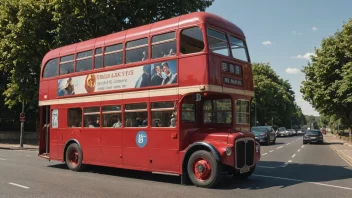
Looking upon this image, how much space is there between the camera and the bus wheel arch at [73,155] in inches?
500

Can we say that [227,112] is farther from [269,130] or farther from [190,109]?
[269,130]

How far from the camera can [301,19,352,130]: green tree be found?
29.9 m

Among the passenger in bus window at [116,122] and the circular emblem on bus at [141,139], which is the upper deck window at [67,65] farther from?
the circular emblem on bus at [141,139]

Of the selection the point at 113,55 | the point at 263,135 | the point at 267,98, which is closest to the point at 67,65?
the point at 113,55

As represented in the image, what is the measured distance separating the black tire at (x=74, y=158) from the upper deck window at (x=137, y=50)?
13.3 ft

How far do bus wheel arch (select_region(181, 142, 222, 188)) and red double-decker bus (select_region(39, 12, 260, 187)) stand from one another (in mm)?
26

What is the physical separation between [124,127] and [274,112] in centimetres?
6123

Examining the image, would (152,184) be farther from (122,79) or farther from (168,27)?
→ (168,27)

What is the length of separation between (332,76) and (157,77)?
27.1 metres

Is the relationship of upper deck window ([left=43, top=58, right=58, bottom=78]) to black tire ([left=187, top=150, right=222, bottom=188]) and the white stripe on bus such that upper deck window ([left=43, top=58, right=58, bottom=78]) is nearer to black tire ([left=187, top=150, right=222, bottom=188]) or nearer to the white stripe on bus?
the white stripe on bus

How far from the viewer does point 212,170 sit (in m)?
9.02

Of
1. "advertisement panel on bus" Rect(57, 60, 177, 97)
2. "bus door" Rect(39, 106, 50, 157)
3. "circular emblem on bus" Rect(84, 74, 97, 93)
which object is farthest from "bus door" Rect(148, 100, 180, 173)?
"bus door" Rect(39, 106, 50, 157)

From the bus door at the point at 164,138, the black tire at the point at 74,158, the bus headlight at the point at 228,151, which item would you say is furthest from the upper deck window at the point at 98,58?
the bus headlight at the point at 228,151

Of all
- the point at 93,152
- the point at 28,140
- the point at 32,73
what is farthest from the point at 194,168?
the point at 28,140
